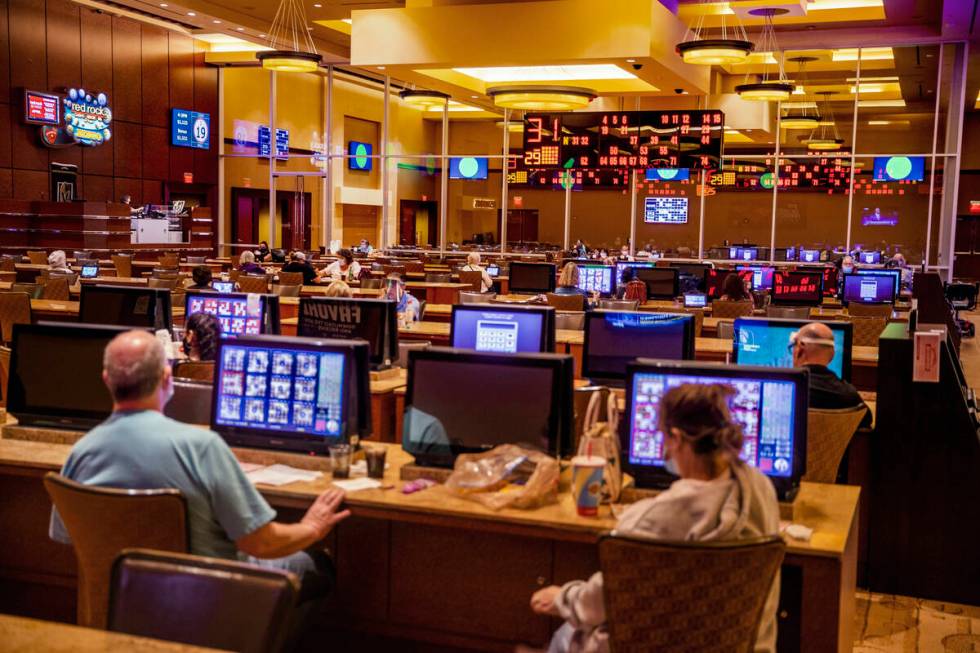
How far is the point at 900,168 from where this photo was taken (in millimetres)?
17406

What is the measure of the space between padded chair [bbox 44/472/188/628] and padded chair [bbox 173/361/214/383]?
197 centimetres

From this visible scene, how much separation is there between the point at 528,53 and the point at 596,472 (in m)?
9.69

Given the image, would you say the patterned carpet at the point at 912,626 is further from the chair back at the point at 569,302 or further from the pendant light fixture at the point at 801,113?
the pendant light fixture at the point at 801,113

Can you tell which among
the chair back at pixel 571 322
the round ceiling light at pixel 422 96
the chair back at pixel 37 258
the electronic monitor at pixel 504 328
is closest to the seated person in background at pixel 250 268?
the chair back at pixel 37 258

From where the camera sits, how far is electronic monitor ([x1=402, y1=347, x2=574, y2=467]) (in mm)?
3521

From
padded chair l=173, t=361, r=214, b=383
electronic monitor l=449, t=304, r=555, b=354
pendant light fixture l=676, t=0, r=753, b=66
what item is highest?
pendant light fixture l=676, t=0, r=753, b=66

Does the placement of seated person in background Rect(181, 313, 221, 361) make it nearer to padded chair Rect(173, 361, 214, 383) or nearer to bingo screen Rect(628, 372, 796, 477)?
padded chair Rect(173, 361, 214, 383)

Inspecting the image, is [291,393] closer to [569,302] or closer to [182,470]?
[182,470]

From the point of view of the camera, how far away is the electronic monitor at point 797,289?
11797 mm

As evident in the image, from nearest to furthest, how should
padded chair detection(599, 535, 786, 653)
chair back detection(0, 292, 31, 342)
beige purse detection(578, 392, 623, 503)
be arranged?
1. padded chair detection(599, 535, 786, 653)
2. beige purse detection(578, 392, 623, 503)
3. chair back detection(0, 292, 31, 342)

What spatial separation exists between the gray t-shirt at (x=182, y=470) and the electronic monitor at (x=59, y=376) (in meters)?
1.19

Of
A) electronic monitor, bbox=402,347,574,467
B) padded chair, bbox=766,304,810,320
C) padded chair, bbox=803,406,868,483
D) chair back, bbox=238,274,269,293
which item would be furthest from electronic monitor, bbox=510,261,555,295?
electronic monitor, bbox=402,347,574,467

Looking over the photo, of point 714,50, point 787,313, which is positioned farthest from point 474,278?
point 787,313

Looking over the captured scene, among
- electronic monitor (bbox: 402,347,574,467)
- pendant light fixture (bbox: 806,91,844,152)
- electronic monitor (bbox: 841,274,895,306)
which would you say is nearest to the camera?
electronic monitor (bbox: 402,347,574,467)
